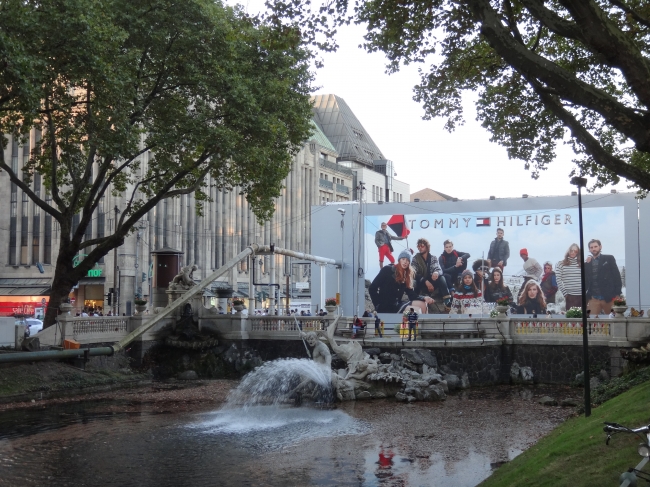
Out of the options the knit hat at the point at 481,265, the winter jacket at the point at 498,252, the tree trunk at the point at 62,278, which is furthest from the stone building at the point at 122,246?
the tree trunk at the point at 62,278

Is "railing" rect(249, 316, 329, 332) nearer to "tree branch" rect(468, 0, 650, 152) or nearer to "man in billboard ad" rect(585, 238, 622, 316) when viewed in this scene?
"man in billboard ad" rect(585, 238, 622, 316)

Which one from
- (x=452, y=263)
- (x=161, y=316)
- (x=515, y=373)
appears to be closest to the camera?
(x=515, y=373)

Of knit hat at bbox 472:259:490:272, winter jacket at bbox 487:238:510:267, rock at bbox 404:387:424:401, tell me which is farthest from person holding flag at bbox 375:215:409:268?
rock at bbox 404:387:424:401

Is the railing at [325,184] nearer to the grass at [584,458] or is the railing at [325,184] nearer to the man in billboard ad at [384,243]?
the man in billboard ad at [384,243]

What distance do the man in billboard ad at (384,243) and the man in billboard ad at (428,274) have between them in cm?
165

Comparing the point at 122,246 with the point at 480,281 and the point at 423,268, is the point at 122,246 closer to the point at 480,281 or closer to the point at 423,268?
the point at 423,268

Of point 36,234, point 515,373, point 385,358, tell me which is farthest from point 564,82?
point 36,234

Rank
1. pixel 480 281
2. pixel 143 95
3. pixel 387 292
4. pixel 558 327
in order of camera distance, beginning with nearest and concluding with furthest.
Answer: pixel 143 95, pixel 558 327, pixel 480 281, pixel 387 292

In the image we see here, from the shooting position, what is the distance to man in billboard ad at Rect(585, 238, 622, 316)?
43.7 meters

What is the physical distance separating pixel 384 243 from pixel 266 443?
33.3m

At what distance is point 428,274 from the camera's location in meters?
49.2

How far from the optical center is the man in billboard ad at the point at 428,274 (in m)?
48.8

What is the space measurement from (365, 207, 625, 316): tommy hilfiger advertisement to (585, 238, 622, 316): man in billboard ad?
55 mm

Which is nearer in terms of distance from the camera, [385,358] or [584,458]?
[584,458]
